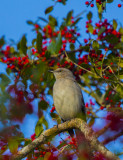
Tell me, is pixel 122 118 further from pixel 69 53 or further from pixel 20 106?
pixel 69 53

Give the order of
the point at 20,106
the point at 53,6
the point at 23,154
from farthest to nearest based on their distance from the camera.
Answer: the point at 53,6 < the point at 23,154 < the point at 20,106

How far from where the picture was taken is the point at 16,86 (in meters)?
1.98

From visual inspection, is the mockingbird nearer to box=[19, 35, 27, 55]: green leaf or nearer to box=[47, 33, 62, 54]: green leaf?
box=[47, 33, 62, 54]: green leaf

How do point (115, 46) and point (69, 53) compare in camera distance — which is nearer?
point (115, 46)

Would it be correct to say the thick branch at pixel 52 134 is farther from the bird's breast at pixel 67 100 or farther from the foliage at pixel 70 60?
the bird's breast at pixel 67 100

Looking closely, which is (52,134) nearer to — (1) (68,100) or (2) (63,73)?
(1) (68,100)

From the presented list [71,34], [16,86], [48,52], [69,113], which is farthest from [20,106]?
[71,34]

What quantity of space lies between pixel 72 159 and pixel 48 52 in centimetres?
360

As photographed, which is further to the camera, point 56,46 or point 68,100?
point 68,100

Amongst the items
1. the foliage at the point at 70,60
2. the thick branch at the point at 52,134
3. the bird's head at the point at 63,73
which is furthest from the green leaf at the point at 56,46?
the thick branch at the point at 52,134

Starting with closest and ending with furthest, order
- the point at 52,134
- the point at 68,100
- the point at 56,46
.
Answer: the point at 52,134 < the point at 56,46 < the point at 68,100

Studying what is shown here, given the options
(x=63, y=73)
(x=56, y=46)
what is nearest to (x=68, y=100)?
(x=63, y=73)

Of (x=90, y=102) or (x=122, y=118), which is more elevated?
(x=90, y=102)

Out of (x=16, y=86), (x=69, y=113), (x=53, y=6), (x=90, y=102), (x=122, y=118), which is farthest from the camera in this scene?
(x=90, y=102)
